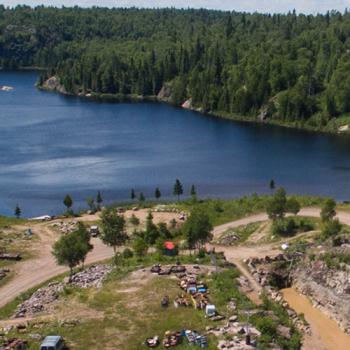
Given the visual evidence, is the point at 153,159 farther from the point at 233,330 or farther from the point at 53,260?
the point at 233,330

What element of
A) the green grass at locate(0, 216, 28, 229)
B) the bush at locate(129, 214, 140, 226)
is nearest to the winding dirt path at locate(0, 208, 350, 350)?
the green grass at locate(0, 216, 28, 229)

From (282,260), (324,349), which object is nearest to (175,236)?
(282,260)

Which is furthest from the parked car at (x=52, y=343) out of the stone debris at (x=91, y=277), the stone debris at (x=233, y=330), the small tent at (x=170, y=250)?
the small tent at (x=170, y=250)

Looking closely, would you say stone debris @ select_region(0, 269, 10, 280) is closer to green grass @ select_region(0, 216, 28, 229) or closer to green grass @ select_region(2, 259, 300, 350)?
green grass @ select_region(2, 259, 300, 350)

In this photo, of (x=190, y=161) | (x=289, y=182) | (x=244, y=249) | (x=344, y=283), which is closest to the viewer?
(x=344, y=283)

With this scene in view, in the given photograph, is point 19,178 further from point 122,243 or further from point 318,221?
point 318,221

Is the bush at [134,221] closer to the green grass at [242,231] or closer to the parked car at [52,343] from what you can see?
the green grass at [242,231]

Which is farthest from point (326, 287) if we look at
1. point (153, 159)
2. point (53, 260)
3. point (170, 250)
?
point (153, 159)
